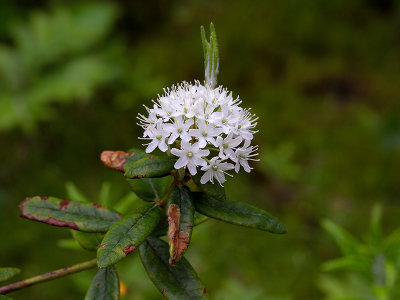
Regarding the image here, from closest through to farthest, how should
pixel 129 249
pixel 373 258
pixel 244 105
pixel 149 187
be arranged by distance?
pixel 129 249
pixel 149 187
pixel 373 258
pixel 244 105

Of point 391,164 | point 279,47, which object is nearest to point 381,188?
point 391,164

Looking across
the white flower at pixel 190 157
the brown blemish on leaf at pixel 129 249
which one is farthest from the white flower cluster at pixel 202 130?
the brown blemish on leaf at pixel 129 249

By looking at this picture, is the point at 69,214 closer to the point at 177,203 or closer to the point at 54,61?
the point at 177,203

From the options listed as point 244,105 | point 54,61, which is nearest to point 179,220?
point 244,105

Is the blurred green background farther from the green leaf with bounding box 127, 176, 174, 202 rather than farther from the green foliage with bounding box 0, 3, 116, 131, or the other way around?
the green leaf with bounding box 127, 176, 174, 202

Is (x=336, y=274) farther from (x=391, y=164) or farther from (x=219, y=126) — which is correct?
(x=219, y=126)

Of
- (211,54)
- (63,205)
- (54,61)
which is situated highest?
(54,61)
